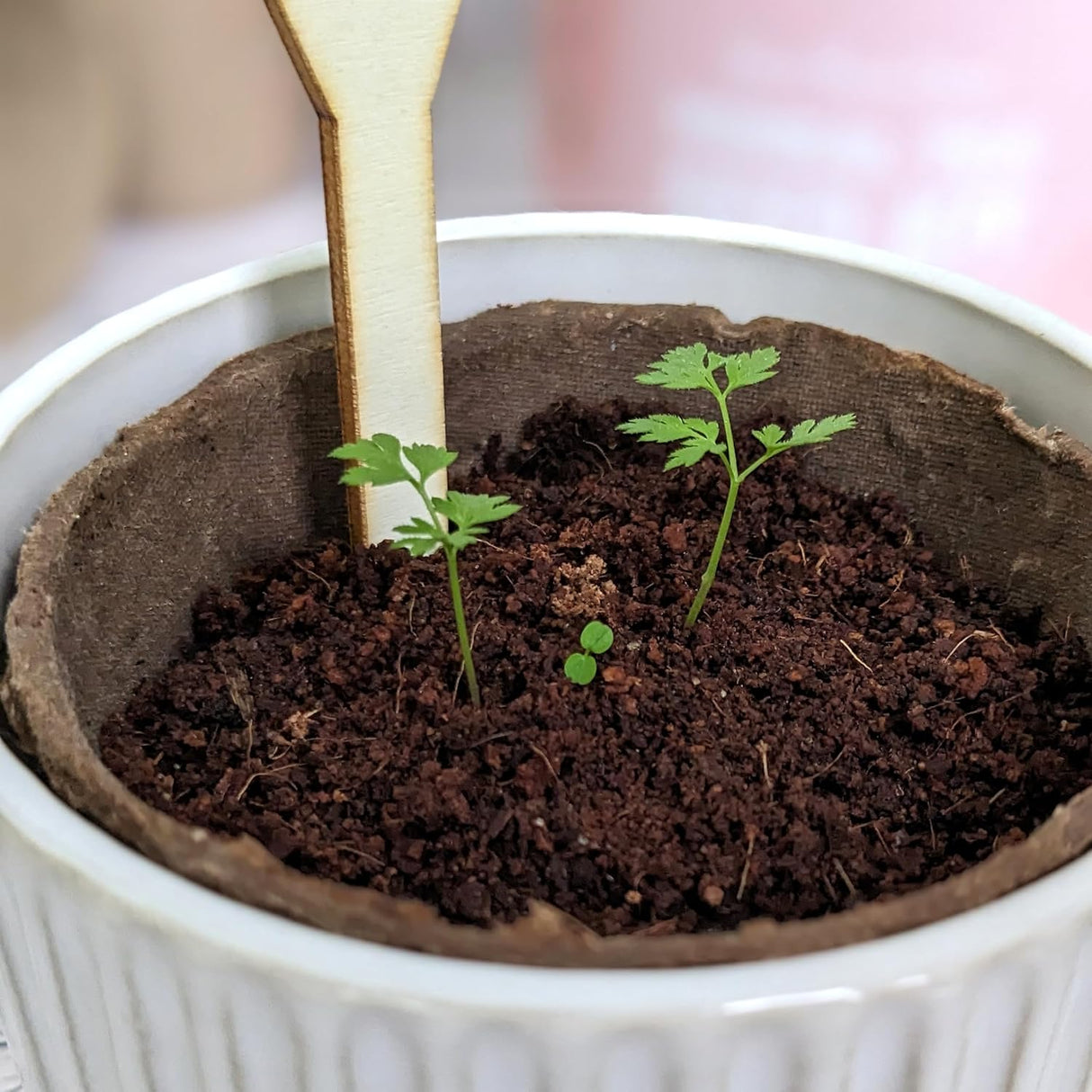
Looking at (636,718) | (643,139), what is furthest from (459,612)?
(643,139)

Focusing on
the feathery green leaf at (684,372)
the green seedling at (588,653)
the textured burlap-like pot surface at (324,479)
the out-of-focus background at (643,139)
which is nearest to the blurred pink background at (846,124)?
the out-of-focus background at (643,139)

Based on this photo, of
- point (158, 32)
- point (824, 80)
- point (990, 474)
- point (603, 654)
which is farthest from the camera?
point (824, 80)

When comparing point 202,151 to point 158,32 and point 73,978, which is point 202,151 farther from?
point 73,978

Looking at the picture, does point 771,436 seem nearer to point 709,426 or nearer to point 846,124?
point 709,426

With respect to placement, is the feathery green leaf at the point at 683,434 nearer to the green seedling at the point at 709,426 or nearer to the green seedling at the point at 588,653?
the green seedling at the point at 709,426

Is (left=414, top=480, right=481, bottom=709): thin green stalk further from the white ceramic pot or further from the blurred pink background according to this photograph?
the blurred pink background

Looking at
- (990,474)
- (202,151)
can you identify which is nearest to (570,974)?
(990,474)

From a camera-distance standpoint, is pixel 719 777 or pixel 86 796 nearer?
pixel 86 796

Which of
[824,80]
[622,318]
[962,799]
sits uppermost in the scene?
[824,80]
